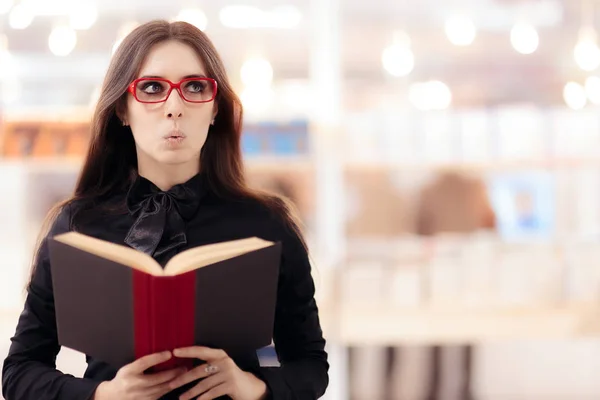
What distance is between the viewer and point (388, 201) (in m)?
3.95

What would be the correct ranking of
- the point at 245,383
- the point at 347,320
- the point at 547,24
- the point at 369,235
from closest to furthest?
the point at 245,383 → the point at 347,320 → the point at 369,235 → the point at 547,24

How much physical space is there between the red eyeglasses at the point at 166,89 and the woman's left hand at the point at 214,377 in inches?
15.5

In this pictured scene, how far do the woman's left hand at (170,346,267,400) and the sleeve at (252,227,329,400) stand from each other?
0.14 meters

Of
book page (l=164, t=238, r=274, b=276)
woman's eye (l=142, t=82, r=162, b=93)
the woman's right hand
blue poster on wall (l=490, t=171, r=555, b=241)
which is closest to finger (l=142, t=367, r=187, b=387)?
the woman's right hand

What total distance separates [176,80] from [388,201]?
9.16ft

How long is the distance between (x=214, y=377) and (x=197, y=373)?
3 cm

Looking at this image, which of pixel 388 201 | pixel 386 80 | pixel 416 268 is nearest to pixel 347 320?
pixel 416 268

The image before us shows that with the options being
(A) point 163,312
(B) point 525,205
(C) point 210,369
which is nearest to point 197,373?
(C) point 210,369

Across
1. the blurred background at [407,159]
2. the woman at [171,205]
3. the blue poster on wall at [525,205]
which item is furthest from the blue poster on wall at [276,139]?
the woman at [171,205]

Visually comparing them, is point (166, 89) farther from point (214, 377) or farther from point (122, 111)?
point (214, 377)

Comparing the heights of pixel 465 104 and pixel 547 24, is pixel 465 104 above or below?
below

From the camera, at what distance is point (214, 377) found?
114 centimetres

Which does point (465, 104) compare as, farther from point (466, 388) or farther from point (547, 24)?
point (466, 388)

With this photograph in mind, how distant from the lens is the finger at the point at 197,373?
111cm
